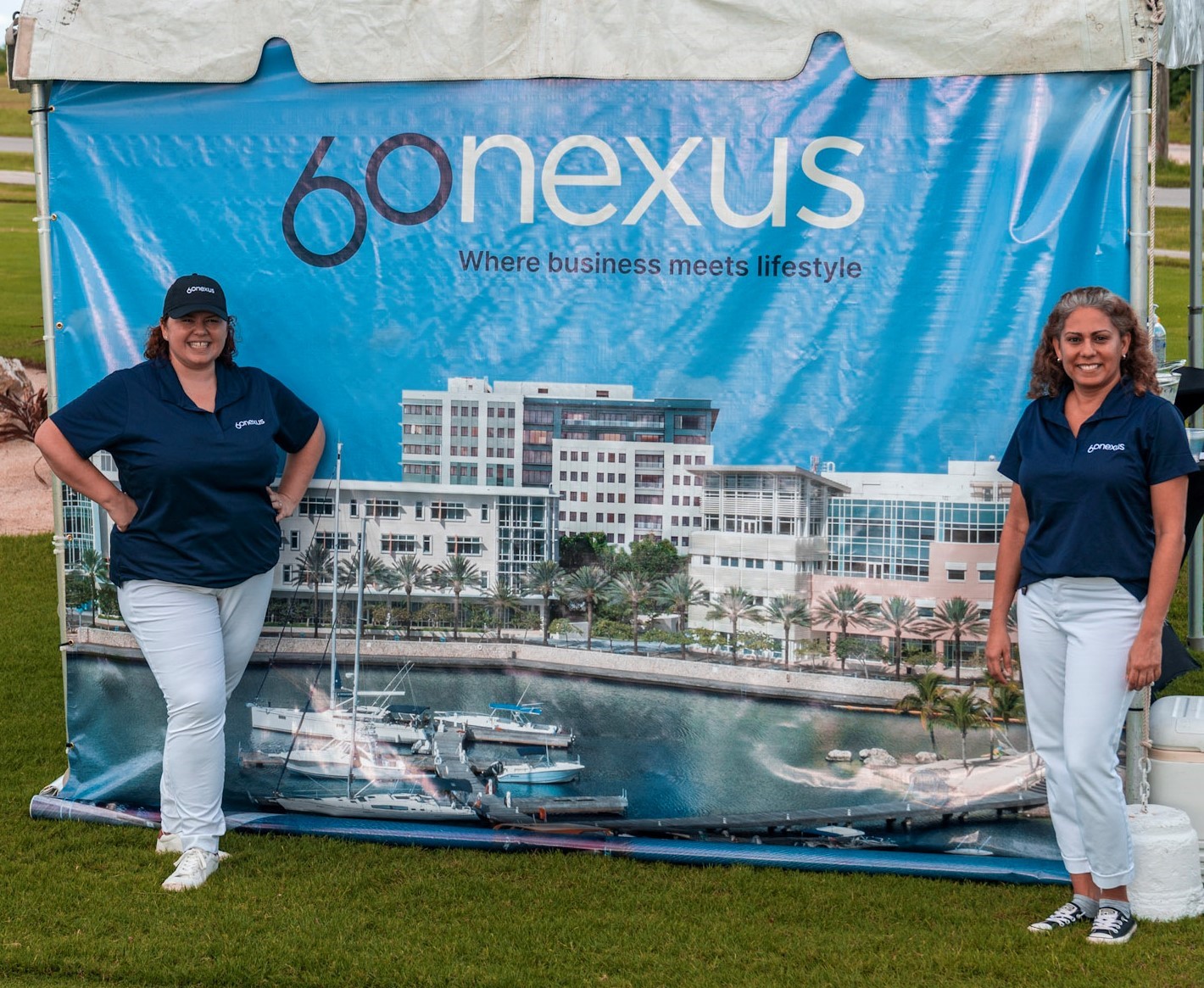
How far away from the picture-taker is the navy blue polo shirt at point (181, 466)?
361cm

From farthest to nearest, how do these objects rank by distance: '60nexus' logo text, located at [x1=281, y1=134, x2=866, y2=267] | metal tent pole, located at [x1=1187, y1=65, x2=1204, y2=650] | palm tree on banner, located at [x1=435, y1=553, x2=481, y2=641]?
metal tent pole, located at [x1=1187, y1=65, x2=1204, y2=650] < palm tree on banner, located at [x1=435, y1=553, x2=481, y2=641] < '60nexus' logo text, located at [x1=281, y1=134, x2=866, y2=267]

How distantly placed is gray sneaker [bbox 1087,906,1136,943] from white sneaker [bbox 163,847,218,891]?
2.31 metres

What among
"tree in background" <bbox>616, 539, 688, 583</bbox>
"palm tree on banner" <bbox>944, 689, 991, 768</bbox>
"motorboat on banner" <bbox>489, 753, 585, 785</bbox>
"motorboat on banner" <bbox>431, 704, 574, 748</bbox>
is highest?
"tree in background" <bbox>616, 539, 688, 583</bbox>

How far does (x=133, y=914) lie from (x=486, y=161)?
2280 mm

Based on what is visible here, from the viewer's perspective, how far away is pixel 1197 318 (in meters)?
5.16

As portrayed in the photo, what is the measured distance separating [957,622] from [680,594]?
0.79 meters

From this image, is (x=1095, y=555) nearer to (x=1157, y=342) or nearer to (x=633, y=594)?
(x=1157, y=342)

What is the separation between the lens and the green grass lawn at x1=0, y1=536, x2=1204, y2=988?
314cm

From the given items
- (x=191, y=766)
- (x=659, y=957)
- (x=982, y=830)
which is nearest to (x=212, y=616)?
(x=191, y=766)

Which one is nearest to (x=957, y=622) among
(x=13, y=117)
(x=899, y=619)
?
(x=899, y=619)

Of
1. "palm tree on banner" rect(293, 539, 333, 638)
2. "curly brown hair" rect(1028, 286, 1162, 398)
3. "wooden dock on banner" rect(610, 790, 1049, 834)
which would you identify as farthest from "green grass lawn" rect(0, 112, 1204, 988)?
"curly brown hair" rect(1028, 286, 1162, 398)

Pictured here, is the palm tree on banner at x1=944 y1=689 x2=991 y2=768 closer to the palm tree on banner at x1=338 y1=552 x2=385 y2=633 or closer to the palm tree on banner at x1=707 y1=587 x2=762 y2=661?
the palm tree on banner at x1=707 y1=587 x2=762 y2=661

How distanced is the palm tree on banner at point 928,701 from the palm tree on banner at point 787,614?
1.13 feet

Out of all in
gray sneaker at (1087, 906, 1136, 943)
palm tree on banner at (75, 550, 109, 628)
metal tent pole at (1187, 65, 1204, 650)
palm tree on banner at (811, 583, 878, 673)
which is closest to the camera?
gray sneaker at (1087, 906, 1136, 943)
